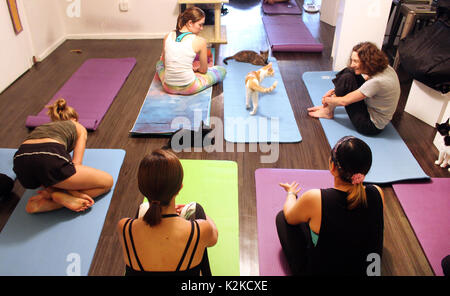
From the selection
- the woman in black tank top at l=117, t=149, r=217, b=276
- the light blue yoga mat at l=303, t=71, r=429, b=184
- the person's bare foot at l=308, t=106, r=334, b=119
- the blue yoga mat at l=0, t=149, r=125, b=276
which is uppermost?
the woman in black tank top at l=117, t=149, r=217, b=276

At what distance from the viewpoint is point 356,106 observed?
2902mm

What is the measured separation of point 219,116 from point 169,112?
1.37ft

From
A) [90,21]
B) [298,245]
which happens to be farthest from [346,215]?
[90,21]

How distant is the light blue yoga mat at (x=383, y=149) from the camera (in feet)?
8.23

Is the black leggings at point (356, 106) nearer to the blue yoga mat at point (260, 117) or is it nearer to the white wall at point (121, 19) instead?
the blue yoga mat at point (260, 117)

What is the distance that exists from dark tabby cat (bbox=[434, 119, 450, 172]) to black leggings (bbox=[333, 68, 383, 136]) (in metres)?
0.45

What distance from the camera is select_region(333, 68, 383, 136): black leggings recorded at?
2.87 meters

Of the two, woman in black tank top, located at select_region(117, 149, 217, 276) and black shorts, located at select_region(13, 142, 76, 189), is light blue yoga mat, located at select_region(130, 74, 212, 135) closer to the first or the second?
black shorts, located at select_region(13, 142, 76, 189)

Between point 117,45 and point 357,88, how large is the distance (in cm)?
301

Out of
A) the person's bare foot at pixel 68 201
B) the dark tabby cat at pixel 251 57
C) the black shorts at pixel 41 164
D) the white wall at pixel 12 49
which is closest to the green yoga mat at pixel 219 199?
the person's bare foot at pixel 68 201

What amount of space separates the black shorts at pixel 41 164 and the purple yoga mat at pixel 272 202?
1.13m

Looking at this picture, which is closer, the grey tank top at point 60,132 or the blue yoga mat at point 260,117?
the grey tank top at point 60,132

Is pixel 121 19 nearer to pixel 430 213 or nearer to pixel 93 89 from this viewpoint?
pixel 93 89

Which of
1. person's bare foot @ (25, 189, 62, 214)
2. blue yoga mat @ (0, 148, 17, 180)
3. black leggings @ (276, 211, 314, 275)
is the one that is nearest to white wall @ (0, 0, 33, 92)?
blue yoga mat @ (0, 148, 17, 180)
